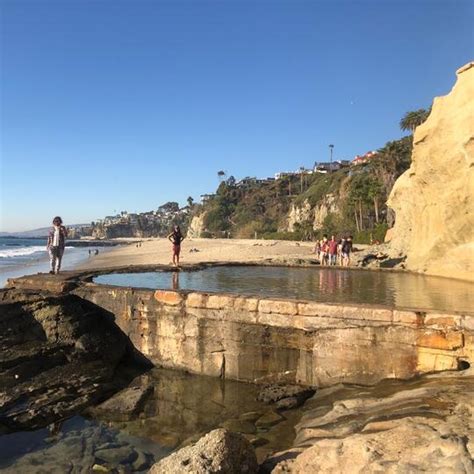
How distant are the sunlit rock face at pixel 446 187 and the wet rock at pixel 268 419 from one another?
1045 cm

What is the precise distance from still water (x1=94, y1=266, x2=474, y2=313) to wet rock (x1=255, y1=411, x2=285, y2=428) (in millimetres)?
2085

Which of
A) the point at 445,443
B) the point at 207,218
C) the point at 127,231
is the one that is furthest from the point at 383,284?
the point at 127,231

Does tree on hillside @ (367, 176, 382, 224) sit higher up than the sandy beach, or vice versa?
tree on hillside @ (367, 176, 382, 224)

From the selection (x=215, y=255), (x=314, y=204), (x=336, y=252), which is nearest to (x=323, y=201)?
(x=314, y=204)

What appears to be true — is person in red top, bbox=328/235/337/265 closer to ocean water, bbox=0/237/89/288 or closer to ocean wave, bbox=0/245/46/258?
ocean water, bbox=0/237/89/288

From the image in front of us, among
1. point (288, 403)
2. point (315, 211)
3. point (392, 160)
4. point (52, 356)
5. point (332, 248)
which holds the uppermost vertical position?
point (392, 160)

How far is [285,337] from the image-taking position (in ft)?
24.4

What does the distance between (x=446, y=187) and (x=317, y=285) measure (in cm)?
814

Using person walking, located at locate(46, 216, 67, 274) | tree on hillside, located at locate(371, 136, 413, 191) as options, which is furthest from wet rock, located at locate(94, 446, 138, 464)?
tree on hillside, located at locate(371, 136, 413, 191)

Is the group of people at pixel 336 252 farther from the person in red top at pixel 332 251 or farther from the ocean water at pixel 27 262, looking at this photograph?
the ocean water at pixel 27 262

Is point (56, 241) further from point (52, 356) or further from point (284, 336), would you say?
point (284, 336)

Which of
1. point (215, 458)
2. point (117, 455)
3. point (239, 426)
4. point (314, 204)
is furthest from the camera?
point (314, 204)

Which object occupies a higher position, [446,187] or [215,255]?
[446,187]

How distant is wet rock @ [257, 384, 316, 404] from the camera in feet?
22.2
